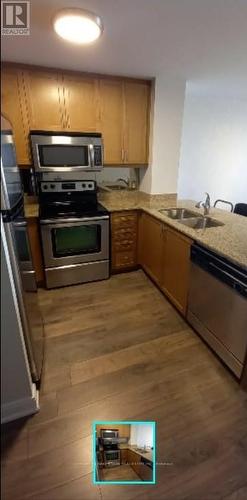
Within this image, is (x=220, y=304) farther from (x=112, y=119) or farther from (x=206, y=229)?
(x=112, y=119)

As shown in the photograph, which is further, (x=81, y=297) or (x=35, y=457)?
(x=81, y=297)

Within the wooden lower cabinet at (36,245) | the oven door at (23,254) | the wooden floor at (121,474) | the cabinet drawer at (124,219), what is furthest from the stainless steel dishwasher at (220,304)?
the wooden lower cabinet at (36,245)

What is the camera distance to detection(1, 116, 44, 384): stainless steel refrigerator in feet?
3.80

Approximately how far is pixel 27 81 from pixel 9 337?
239 cm

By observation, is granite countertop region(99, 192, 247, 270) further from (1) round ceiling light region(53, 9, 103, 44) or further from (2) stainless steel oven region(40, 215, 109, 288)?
(1) round ceiling light region(53, 9, 103, 44)

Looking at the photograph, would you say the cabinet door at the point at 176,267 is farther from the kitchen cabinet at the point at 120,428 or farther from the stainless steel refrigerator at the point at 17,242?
the stainless steel refrigerator at the point at 17,242

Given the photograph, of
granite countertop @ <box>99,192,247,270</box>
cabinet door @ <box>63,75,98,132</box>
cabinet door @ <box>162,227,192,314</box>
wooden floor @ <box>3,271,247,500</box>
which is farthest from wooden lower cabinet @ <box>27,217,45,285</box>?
cabinet door @ <box>162,227,192,314</box>

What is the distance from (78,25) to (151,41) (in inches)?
23.1

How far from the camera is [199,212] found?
2750 mm

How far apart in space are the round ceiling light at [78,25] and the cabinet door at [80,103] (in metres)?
0.94

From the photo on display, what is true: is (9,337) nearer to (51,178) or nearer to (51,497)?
(51,497)

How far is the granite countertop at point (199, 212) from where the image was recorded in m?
1.76

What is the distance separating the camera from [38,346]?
1.78 metres

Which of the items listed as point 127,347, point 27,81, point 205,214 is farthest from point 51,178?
point 127,347
